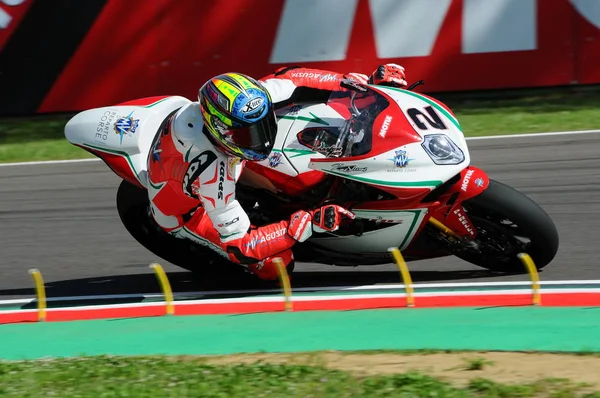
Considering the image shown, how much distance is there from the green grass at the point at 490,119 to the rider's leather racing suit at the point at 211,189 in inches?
185

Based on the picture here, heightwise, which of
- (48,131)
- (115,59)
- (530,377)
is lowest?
(530,377)

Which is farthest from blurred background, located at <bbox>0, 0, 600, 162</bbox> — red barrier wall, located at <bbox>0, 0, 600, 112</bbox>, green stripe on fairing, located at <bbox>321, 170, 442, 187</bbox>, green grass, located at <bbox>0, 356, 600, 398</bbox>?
green grass, located at <bbox>0, 356, 600, 398</bbox>

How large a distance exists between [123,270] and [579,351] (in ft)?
11.8

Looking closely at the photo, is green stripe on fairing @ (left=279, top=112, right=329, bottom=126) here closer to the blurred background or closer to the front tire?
the front tire

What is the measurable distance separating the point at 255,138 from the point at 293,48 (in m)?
6.19

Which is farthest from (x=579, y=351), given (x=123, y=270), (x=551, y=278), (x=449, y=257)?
(x=123, y=270)

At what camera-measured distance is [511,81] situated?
11445 mm

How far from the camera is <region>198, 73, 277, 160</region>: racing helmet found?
5539 millimetres

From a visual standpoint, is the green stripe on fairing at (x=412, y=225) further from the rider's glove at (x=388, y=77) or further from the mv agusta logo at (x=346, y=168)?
the rider's glove at (x=388, y=77)

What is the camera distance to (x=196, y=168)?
577 centimetres

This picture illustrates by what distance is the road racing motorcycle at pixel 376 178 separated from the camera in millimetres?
5793

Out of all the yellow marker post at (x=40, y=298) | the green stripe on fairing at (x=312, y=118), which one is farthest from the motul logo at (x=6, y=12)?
the green stripe on fairing at (x=312, y=118)

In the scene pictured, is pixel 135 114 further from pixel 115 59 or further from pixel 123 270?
pixel 115 59

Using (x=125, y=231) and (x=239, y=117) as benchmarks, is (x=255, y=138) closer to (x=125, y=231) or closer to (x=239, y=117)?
(x=239, y=117)
